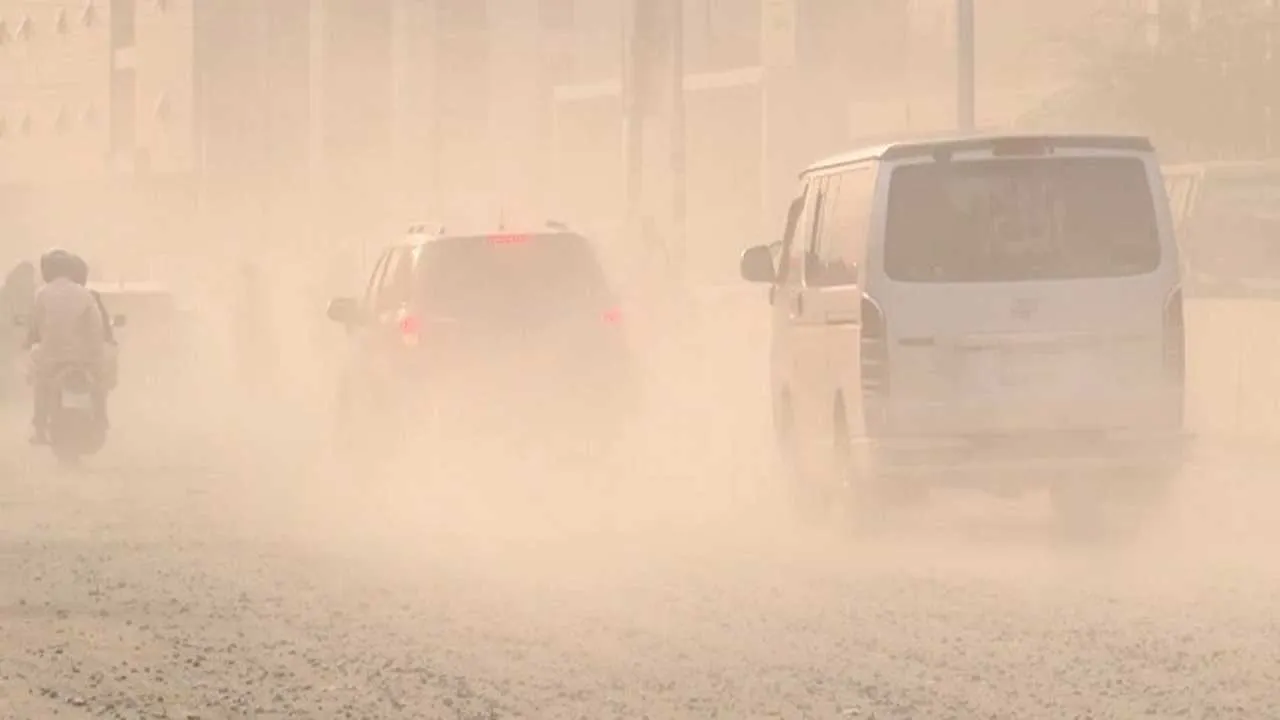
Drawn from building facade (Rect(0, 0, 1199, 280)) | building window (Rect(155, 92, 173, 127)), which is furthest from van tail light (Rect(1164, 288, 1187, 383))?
building window (Rect(155, 92, 173, 127))

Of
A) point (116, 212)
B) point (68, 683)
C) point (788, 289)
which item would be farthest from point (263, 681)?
point (116, 212)

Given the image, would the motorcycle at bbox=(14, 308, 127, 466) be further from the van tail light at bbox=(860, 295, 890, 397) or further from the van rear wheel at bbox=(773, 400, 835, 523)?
the van tail light at bbox=(860, 295, 890, 397)

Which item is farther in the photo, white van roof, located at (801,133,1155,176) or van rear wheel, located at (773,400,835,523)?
van rear wheel, located at (773,400,835,523)

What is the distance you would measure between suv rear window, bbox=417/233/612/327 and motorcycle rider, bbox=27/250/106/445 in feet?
18.3

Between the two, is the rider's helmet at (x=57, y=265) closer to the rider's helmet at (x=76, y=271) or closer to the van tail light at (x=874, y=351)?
the rider's helmet at (x=76, y=271)

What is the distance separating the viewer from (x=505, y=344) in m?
22.2

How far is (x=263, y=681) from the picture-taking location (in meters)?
12.5

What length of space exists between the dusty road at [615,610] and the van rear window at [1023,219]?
64.8 inches

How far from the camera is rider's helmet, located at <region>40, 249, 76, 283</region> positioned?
27.0m

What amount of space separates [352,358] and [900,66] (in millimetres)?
70345

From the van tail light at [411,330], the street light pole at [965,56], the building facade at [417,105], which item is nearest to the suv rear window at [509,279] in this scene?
the van tail light at [411,330]

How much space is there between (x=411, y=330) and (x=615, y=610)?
25.5 feet

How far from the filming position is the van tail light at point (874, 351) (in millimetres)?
17484

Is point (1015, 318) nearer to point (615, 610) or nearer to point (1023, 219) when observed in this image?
point (1023, 219)
